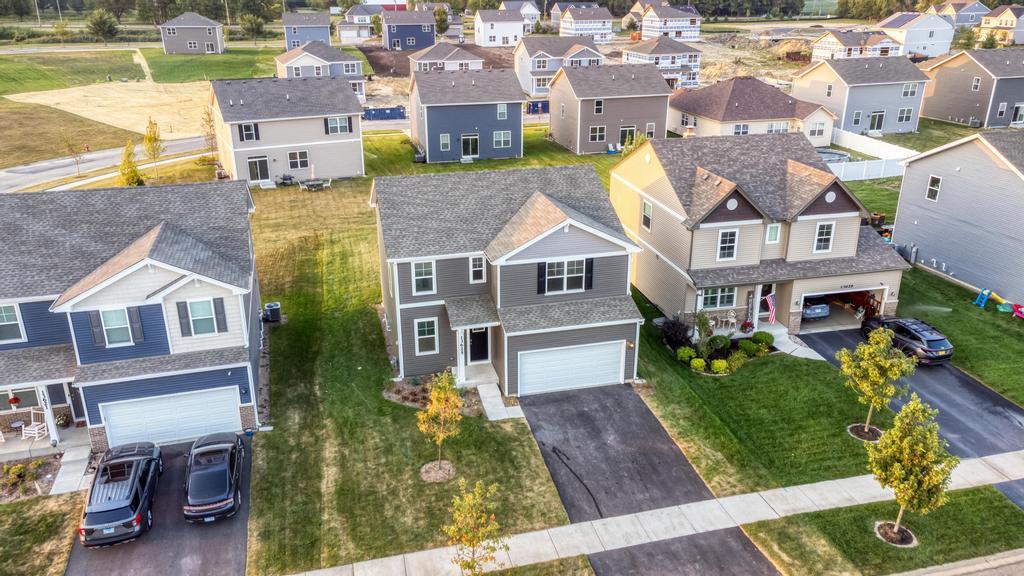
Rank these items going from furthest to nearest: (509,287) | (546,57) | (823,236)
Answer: (546,57) < (823,236) < (509,287)

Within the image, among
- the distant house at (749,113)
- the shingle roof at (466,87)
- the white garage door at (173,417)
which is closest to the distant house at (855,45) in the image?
the distant house at (749,113)

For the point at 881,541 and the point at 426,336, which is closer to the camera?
the point at 881,541

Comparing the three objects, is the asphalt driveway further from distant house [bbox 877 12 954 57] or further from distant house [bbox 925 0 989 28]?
distant house [bbox 925 0 989 28]

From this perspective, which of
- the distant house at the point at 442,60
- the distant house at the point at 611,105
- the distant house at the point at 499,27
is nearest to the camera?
the distant house at the point at 611,105

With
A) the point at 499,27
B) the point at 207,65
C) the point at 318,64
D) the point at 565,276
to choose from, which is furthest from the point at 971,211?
the point at 499,27

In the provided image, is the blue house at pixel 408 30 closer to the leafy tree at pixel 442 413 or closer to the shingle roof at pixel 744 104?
the shingle roof at pixel 744 104

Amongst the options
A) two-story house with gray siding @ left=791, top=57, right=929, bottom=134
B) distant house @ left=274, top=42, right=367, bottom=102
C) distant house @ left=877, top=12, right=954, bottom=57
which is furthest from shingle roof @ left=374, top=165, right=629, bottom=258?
distant house @ left=877, top=12, right=954, bottom=57

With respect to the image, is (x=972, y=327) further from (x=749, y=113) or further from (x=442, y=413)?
(x=749, y=113)
